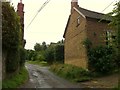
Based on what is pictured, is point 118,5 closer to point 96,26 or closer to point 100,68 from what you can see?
point 100,68

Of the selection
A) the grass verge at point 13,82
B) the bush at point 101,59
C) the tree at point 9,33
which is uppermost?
the tree at point 9,33

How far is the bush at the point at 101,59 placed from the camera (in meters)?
28.1

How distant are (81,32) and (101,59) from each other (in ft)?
19.0

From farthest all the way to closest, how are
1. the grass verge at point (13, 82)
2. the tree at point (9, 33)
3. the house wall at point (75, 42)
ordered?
1. the house wall at point (75, 42)
2. the tree at point (9, 33)
3. the grass verge at point (13, 82)

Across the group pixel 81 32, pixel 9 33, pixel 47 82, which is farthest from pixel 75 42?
pixel 9 33

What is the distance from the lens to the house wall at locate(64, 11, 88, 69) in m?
31.7

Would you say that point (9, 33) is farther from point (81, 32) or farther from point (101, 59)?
point (81, 32)

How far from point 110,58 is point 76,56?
7.51 metres

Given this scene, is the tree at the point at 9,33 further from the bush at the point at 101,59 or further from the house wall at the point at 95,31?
the house wall at the point at 95,31

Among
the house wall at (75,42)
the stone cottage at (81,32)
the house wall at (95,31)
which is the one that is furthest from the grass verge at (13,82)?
the house wall at (95,31)

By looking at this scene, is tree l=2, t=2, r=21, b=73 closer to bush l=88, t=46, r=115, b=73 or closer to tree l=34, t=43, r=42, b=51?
bush l=88, t=46, r=115, b=73

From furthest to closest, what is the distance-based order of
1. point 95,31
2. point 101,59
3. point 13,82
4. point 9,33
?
point 95,31
point 101,59
point 13,82
point 9,33

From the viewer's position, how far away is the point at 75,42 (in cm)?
3569

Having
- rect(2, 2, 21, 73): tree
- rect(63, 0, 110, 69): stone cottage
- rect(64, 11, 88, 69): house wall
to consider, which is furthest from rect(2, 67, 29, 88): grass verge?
rect(64, 11, 88, 69): house wall
